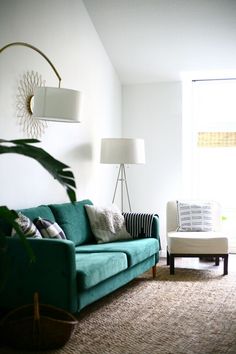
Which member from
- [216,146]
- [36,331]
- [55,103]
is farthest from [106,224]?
[216,146]

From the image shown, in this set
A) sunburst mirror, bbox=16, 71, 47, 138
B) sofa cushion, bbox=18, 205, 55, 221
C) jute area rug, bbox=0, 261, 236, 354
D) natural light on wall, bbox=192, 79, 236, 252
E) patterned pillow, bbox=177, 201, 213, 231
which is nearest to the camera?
jute area rug, bbox=0, 261, 236, 354

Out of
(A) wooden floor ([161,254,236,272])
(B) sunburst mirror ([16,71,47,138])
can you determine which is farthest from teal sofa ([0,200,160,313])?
(A) wooden floor ([161,254,236,272])

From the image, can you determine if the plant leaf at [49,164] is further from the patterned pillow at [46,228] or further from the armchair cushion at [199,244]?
the armchair cushion at [199,244]

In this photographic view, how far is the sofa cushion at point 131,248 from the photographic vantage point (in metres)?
5.17

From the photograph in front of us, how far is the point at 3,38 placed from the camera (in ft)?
15.8

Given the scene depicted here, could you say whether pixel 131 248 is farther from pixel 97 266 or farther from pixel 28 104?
pixel 28 104

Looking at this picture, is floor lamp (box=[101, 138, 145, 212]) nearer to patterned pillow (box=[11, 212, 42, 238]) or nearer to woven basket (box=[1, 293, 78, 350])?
patterned pillow (box=[11, 212, 42, 238])

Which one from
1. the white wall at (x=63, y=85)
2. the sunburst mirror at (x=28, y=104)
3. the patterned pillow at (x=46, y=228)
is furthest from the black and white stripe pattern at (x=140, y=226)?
the patterned pillow at (x=46, y=228)

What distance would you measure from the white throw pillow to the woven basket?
2.10 metres

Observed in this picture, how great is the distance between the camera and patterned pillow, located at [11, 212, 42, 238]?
427 cm

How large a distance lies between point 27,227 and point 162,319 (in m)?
1.20

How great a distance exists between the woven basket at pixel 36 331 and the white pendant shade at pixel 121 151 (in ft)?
9.78

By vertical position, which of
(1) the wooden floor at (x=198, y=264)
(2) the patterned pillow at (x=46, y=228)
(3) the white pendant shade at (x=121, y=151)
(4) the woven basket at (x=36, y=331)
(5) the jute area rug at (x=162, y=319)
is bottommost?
(1) the wooden floor at (x=198, y=264)

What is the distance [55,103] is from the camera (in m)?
4.50
